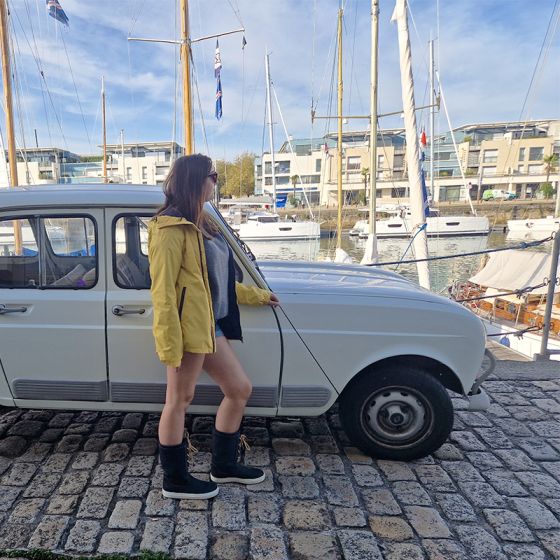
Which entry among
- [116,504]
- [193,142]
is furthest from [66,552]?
[193,142]

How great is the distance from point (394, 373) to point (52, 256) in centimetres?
245

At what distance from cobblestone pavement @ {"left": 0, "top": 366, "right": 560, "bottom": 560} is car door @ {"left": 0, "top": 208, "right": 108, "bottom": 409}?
1.73 feet

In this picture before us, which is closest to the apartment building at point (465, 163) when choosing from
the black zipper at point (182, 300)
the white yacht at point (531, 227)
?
the white yacht at point (531, 227)

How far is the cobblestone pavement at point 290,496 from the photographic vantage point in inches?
91.6

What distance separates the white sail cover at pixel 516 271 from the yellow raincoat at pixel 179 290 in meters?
8.44

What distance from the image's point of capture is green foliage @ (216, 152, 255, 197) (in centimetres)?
6950

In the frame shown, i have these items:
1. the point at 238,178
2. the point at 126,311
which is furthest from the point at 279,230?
the point at 238,178

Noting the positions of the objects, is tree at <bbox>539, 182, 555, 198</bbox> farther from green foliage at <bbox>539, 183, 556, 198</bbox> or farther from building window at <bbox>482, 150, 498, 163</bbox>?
building window at <bbox>482, 150, 498, 163</bbox>

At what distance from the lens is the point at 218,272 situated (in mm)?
2535

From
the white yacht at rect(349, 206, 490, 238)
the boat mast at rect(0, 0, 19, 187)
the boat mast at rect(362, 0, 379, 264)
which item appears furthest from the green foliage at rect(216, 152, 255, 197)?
the boat mast at rect(362, 0, 379, 264)

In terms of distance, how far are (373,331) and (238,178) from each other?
6955 cm

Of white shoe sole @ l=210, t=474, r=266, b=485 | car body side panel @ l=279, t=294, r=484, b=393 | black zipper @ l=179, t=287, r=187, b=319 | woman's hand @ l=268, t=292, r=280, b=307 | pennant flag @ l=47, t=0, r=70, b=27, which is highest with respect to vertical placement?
pennant flag @ l=47, t=0, r=70, b=27

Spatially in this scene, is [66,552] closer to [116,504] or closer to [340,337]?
[116,504]

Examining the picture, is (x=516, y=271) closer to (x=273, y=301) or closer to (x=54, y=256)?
(x=273, y=301)
